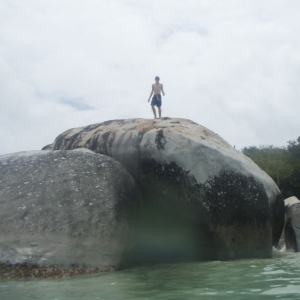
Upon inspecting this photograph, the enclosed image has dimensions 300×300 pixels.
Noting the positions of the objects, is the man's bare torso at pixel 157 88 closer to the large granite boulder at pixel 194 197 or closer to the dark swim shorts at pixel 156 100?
the dark swim shorts at pixel 156 100

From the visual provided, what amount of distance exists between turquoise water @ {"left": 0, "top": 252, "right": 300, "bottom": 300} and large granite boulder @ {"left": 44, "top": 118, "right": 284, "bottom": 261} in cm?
101

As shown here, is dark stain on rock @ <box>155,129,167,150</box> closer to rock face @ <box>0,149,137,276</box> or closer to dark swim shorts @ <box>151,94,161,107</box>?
rock face @ <box>0,149,137,276</box>

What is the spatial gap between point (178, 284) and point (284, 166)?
99.6 feet

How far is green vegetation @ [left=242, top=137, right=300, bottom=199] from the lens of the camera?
3212cm

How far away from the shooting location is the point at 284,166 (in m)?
35.1

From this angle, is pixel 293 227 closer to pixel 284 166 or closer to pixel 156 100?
pixel 156 100

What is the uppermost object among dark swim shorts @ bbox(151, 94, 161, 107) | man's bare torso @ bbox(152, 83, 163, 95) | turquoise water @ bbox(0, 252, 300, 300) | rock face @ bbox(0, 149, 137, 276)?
man's bare torso @ bbox(152, 83, 163, 95)

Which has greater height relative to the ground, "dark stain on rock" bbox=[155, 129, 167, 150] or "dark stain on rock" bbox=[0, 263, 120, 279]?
"dark stain on rock" bbox=[155, 129, 167, 150]

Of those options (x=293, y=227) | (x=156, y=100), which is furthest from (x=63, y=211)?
(x=293, y=227)

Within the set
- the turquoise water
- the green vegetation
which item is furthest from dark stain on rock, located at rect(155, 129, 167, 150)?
the green vegetation

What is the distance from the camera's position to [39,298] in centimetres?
534

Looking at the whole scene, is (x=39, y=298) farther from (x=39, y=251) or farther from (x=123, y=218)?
(x=123, y=218)

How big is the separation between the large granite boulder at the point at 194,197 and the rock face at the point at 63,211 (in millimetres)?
564

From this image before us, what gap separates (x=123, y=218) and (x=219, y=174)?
175cm
